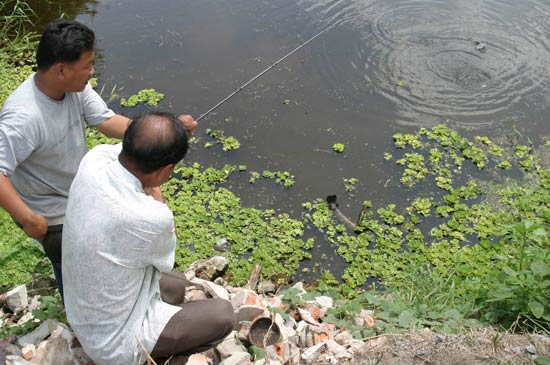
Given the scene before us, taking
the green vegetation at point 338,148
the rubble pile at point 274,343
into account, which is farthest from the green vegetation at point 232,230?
the green vegetation at point 338,148

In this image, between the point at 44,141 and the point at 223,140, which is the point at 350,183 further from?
the point at 44,141

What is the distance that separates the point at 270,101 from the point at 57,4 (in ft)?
12.1

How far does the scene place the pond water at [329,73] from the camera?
576 centimetres

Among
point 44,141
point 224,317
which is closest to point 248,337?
point 224,317

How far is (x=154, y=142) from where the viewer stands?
2.42m

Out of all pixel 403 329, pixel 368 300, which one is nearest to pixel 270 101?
pixel 368 300

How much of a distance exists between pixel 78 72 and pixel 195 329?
143 cm

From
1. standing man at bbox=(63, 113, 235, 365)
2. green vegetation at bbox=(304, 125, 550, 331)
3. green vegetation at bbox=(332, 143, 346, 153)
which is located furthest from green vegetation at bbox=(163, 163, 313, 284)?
standing man at bbox=(63, 113, 235, 365)

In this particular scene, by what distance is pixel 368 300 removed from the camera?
4.00m

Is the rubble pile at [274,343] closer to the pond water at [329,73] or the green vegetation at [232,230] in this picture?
the green vegetation at [232,230]

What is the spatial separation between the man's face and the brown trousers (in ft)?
4.15

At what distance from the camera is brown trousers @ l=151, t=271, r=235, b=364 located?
9.12 ft

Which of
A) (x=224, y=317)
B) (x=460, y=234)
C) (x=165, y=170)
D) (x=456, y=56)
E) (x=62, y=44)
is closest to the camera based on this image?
(x=165, y=170)

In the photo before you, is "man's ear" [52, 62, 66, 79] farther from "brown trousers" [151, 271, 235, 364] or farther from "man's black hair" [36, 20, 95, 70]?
"brown trousers" [151, 271, 235, 364]
